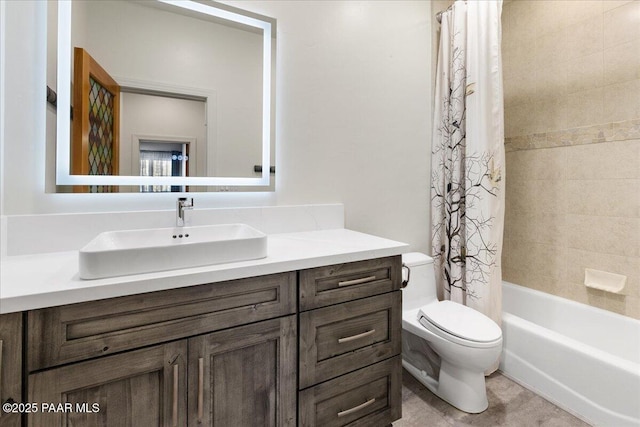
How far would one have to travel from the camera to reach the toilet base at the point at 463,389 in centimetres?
161

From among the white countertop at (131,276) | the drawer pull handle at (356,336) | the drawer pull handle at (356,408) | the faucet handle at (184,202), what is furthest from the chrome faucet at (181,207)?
the drawer pull handle at (356,408)

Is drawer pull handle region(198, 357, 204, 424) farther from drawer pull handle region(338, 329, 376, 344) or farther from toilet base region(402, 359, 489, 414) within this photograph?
toilet base region(402, 359, 489, 414)

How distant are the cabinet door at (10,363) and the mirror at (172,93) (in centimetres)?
70

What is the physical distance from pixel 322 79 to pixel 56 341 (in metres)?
1.65

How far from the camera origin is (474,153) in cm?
191

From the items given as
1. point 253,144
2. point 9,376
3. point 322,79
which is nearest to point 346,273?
point 253,144

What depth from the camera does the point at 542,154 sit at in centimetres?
219

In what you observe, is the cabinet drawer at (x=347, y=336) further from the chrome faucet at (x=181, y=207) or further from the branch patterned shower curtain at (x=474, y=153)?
the branch patterned shower curtain at (x=474, y=153)

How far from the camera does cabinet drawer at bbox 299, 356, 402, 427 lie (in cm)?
118

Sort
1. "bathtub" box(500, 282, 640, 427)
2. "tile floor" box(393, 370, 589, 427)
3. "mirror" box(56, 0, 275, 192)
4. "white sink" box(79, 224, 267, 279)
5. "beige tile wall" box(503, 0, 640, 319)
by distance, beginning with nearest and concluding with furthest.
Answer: "white sink" box(79, 224, 267, 279) → "mirror" box(56, 0, 275, 192) → "bathtub" box(500, 282, 640, 427) → "tile floor" box(393, 370, 589, 427) → "beige tile wall" box(503, 0, 640, 319)

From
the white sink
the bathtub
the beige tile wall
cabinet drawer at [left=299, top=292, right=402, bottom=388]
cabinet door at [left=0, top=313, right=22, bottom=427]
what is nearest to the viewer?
cabinet door at [left=0, top=313, right=22, bottom=427]

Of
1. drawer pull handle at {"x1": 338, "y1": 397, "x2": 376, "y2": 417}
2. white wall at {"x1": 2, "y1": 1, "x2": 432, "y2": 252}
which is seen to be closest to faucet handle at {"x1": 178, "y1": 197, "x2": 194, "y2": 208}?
white wall at {"x1": 2, "y1": 1, "x2": 432, "y2": 252}

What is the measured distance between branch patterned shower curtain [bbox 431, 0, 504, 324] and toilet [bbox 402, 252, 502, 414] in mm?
216

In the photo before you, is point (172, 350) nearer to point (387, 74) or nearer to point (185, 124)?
point (185, 124)
